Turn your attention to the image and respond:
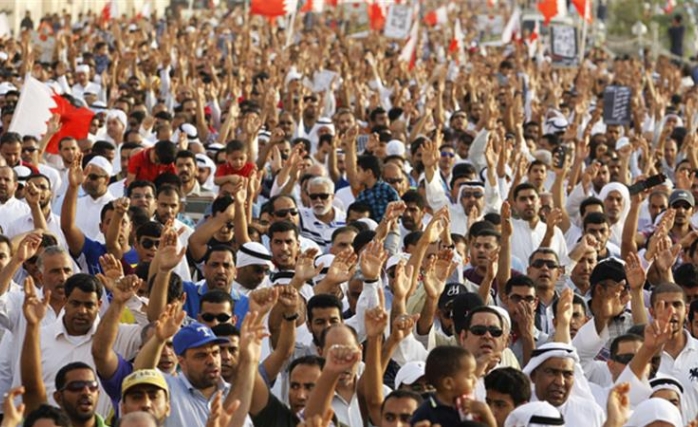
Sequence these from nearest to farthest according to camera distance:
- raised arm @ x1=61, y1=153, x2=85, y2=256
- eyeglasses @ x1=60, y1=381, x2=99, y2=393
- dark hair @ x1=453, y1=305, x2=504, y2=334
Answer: eyeglasses @ x1=60, y1=381, x2=99, y2=393, dark hair @ x1=453, y1=305, x2=504, y2=334, raised arm @ x1=61, y1=153, x2=85, y2=256

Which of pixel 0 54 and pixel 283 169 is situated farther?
pixel 0 54

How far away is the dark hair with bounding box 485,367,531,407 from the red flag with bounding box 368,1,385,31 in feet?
73.0

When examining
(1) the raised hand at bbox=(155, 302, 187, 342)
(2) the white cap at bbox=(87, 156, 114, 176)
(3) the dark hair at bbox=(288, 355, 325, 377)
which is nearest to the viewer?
(1) the raised hand at bbox=(155, 302, 187, 342)

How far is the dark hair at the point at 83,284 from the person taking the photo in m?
8.12

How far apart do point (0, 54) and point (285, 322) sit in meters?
12.7

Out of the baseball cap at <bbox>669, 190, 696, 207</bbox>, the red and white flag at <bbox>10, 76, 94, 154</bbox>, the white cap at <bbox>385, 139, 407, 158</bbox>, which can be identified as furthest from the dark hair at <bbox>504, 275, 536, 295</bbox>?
the red and white flag at <bbox>10, 76, 94, 154</bbox>

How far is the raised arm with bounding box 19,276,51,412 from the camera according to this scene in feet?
24.2

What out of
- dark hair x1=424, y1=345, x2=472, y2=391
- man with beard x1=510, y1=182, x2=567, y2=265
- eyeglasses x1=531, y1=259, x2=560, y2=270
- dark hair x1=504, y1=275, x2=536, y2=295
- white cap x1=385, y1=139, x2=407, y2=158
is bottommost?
white cap x1=385, y1=139, x2=407, y2=158

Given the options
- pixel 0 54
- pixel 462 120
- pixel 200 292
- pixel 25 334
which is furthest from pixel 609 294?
pixel 0 54

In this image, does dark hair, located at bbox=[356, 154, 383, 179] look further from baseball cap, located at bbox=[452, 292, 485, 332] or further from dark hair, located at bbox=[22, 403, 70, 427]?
dark hair, located at bbox=[22, 403, 70, 427]

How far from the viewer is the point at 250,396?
282 inches

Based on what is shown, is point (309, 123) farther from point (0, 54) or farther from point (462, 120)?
point (0, 54)

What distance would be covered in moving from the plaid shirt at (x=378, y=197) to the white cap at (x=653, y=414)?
4.94m

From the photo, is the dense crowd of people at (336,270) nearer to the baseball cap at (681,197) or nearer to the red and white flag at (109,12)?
the baseball cap at (681,197)
